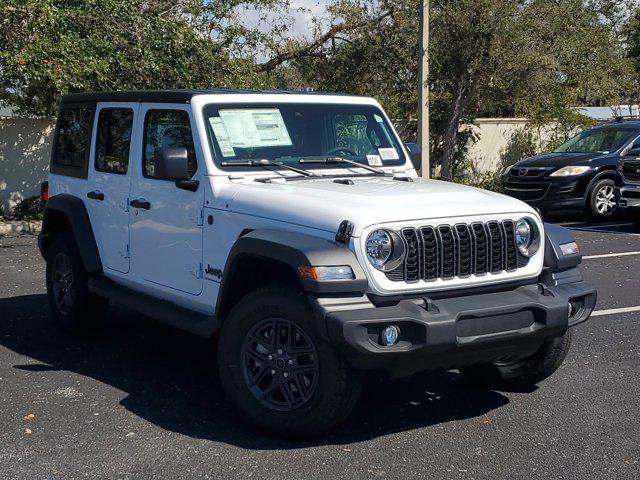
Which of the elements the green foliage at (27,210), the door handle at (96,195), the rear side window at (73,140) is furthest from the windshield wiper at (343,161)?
the green foliage at (27,210)

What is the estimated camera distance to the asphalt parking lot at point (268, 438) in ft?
15.4

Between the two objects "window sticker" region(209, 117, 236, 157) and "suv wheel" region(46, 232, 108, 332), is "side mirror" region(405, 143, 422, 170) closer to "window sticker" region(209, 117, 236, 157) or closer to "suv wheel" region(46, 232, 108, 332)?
"window sticker" region(209, 117, 236, 157)

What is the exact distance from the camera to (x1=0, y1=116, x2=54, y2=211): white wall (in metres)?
16.2

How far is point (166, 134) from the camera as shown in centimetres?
638

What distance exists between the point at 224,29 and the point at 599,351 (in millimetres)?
11269

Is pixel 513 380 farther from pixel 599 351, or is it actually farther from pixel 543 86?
pixel 543 86

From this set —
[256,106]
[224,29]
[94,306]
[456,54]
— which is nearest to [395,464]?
[256,106]

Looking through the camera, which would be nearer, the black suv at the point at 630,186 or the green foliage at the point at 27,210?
the black suv at the point at 630,186

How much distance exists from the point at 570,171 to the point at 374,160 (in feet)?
32.6

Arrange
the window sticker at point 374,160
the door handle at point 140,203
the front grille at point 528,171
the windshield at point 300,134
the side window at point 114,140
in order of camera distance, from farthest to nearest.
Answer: the front grille at point 528,171 < the side window at point 114,140 < the window sticker at point 374,160 < the door handle at point 140,203 < the windshield at point 300,134

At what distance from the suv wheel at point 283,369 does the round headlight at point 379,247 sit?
1.41ft

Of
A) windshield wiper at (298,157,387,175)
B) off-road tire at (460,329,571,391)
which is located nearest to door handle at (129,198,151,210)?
windshield wiper at (298,157,387,175)

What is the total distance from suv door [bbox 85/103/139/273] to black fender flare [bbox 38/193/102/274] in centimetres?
5

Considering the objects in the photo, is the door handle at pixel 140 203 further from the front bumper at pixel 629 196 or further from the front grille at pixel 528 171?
the front grille at pixel 528 171
